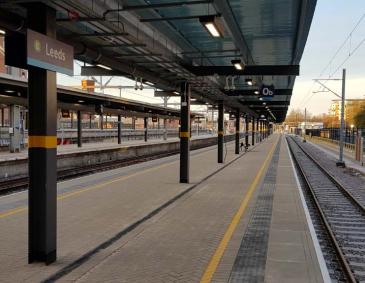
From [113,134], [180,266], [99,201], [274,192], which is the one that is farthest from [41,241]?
[113,134]

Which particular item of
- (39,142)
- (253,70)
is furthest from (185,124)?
(39,142)

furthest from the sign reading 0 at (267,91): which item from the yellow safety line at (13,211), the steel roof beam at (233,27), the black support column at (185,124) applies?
the yellow safety line at (13,211)

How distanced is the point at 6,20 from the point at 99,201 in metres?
6.50

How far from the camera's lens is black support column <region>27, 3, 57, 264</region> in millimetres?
6715

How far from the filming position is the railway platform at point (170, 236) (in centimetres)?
655

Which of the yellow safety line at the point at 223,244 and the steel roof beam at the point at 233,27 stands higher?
the steel roof beam at the point at 233,27

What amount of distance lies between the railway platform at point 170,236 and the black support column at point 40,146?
15.4 inches

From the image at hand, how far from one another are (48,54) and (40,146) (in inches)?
51.3

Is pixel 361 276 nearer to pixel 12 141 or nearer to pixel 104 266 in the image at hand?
pixel 104 266

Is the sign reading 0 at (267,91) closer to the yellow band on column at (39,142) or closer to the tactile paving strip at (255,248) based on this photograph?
the tactile paving strip at (255,248)

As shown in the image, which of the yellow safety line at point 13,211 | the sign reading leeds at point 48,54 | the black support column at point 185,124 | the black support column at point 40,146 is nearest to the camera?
the sign reading leeds at point 48,54

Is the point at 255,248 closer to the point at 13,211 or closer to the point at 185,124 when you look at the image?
→ the point at 13,211

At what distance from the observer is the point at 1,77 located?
20.1m

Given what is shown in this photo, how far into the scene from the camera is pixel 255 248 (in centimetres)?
796
